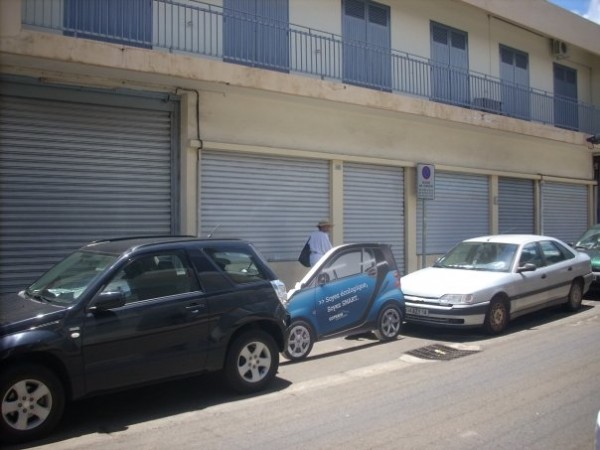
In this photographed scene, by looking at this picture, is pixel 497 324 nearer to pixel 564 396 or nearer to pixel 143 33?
pixel 564 396

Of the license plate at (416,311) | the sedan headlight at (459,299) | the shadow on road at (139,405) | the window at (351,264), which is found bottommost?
the shadow on road at (139,405)

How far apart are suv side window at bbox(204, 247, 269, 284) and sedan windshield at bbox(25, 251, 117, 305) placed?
1.06m

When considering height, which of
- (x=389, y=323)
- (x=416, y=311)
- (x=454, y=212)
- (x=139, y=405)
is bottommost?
(x=139, y=405)

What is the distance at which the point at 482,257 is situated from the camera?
9.88 meters

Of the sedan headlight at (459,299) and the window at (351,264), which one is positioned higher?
the window at (351,264)

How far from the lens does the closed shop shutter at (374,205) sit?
43.0 feet

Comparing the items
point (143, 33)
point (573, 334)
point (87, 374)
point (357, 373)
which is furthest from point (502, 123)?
point (87, 374)

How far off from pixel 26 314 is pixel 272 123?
24.5 ft

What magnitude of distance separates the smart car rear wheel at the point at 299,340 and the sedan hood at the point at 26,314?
124 inches

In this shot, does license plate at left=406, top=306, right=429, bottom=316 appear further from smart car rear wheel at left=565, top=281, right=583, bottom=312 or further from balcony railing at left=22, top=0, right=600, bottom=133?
balcony railing at left=22, top=0, right=600, bottom=133

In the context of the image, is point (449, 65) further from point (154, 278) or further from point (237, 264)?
point (154, 278)

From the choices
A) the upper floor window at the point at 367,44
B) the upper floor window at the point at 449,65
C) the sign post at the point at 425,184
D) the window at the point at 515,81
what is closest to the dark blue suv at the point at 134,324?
the sign post at the point at 425,184

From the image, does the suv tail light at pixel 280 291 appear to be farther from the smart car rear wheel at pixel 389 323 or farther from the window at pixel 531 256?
the window at pixel 531 256

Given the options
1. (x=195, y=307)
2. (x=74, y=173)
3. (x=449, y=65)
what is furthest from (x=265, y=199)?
(x=449, y=65)
